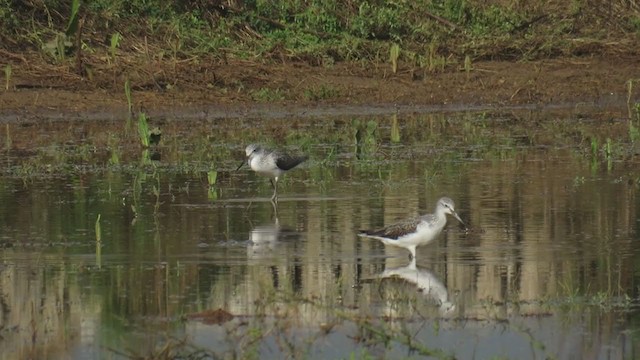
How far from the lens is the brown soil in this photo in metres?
21.4

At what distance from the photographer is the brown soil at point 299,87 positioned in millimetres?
21375

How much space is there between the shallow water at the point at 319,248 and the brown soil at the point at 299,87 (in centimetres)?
153

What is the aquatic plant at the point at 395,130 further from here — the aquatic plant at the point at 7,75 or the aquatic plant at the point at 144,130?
the aquatic plant at the point at 7,75

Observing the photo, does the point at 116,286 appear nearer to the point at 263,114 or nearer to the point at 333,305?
the point at 333,305

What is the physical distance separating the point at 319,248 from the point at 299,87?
424 inches

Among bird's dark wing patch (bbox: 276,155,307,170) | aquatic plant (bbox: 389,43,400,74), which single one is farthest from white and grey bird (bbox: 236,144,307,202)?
aquatic plant (bbox: 389,43,400,74)

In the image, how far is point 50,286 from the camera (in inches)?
408

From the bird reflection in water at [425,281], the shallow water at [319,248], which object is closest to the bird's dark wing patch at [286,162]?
the shallow water at [319,248]

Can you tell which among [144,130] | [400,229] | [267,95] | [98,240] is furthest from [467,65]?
[400,229]

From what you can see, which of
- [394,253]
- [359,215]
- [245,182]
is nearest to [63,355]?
[394,253]

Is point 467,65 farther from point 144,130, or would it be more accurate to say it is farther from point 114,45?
point 144,130

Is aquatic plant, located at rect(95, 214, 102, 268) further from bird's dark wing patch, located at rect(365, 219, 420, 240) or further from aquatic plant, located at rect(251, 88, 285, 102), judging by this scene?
aquatic plant, located at rect(251, 88, 285, 102)

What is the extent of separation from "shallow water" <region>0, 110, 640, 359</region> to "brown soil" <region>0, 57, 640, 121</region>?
1532 mm

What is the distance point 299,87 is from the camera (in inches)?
878
